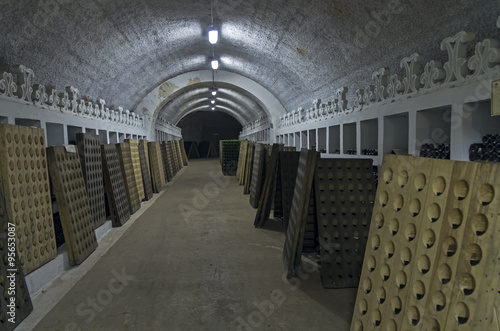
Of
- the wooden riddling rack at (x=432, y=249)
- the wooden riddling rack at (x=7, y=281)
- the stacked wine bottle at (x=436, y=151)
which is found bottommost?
the wooden riddling rack at (x=7, y=281)

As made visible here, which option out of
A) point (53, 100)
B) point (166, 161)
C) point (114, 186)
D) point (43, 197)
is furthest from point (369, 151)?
point (166, 161)

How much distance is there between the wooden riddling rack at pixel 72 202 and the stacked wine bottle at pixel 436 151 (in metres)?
5.14

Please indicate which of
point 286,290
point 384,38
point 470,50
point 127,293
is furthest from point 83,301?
point 384,38

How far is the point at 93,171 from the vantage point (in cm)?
622

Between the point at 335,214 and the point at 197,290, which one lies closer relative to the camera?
the point at 197,290

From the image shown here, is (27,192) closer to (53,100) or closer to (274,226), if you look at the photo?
(53,100)

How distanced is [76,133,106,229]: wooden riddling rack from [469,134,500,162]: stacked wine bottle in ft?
19.0

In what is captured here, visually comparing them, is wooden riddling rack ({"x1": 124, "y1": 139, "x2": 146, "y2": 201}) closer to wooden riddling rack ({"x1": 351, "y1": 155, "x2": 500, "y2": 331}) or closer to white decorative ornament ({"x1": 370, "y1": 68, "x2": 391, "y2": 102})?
white decorative ornament ({"x1": 370, "y1": 68, "x2": 391, "y2": 102})

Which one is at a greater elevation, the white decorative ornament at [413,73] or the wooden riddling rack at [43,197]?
the white decorative ornament at [413,73]

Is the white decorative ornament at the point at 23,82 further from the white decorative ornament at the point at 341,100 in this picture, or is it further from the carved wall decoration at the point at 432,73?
the white decorative ornament at the point at 341,100

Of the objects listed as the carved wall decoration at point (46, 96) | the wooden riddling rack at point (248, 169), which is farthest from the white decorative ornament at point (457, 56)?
the wooden riddling rack at point (248, 169)

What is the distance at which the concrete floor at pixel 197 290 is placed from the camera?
10.4ft

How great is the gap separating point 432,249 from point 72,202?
471cm

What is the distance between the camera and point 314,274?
167 inches
